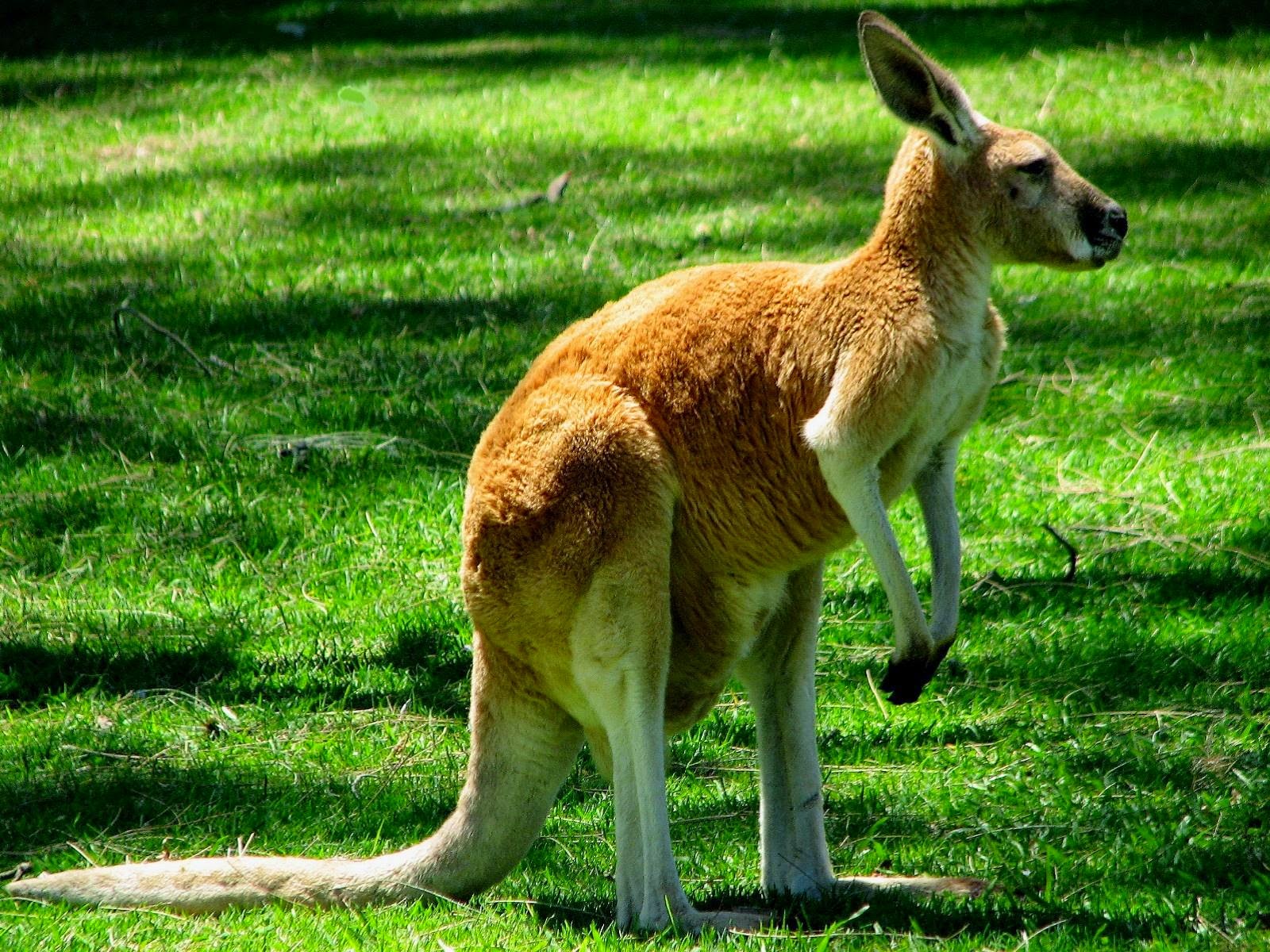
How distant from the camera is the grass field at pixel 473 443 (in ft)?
12.1

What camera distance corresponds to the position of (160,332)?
6.49 m

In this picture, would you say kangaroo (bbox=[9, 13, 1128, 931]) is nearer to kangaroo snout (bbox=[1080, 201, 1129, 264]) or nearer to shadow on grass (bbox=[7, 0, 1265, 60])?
kangaroo snout (bbox=[1080, 201, 1129, 264])

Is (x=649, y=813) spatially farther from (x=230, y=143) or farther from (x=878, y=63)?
(x=230, y=143)

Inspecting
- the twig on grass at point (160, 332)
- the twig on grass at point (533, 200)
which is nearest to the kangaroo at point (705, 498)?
the twig on grass at point (160, 332)

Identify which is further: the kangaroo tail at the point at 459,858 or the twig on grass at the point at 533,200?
the twig on grass at the point at 533,200

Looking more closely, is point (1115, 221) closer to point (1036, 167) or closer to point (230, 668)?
point (1036, 167)

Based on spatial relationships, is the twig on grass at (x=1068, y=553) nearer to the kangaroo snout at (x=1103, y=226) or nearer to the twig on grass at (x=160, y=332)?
the kangaroo snout at (x=1103, y=226)

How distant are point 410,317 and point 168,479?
161 centimetres

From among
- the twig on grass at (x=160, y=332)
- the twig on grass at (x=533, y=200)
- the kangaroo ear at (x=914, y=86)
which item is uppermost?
the kangaroo ear at (x=914, y=86)

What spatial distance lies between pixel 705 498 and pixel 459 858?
38.5 inches

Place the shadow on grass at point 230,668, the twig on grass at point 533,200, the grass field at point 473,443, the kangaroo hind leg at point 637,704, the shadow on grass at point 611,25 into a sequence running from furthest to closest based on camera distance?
the shadow on grass at point 611,25
the twig on grass at point 533,200
the shadow on grass at point 230,668
the grass field at point 473,443
the kangaroo hind leg at point 637,704

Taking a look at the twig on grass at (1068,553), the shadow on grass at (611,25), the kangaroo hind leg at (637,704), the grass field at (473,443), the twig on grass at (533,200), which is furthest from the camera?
→ the shadow on grass at (611,25)

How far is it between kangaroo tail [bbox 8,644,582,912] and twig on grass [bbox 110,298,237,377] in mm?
3295

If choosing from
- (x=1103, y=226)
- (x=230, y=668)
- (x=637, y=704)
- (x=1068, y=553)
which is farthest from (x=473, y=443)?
(x=1103, y=226)
